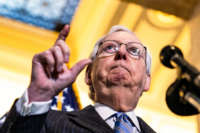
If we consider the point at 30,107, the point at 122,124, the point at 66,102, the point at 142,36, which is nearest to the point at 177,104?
the point at 122,124

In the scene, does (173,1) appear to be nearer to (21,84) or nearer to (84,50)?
(84,50)

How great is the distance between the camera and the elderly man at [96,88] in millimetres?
1162

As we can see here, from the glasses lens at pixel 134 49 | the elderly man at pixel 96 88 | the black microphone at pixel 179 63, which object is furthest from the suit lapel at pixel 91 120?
the black microphone at pixel 179 63

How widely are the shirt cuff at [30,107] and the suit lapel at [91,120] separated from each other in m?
0.35

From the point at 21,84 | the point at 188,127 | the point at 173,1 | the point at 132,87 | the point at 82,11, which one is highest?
the point at 173,1

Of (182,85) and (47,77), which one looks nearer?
(182,85)

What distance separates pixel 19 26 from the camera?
13.5ft

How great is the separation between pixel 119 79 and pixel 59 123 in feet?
1.37

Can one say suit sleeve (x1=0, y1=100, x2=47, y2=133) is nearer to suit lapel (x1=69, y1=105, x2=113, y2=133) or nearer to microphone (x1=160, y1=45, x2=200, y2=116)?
suit lapel (x1=69, y1=105, x2=113, y2=133)

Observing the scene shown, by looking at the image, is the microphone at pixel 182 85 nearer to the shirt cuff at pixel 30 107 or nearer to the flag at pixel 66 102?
the shirt cuff at pixel 30 107

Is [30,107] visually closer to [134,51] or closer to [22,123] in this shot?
[22,123]

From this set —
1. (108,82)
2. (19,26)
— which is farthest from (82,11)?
(108,82)

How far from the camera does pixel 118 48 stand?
1838 millimetres

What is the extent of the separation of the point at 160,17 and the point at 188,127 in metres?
1.45
